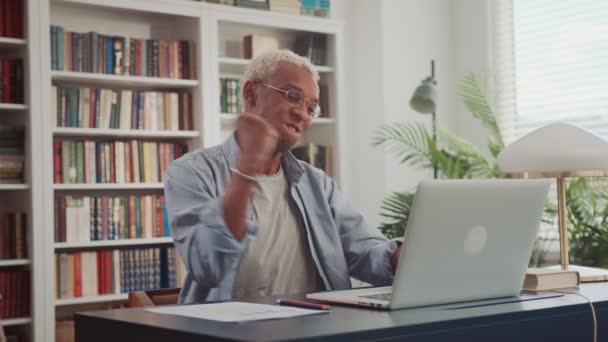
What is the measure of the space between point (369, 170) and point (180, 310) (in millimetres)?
3558

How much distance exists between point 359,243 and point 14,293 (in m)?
2.16

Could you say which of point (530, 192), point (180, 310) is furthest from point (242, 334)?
point (530, 192)

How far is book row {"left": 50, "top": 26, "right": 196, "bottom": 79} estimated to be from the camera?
160 inches

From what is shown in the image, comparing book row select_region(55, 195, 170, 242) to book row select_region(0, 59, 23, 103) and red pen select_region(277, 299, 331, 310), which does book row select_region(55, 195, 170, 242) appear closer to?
book row select_region(0, 59, 23, 103)

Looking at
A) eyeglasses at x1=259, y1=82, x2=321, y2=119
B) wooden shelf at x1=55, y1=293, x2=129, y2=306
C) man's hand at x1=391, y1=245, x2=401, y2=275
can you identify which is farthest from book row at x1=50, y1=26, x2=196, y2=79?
man's hand at x1=391, y1=245, x2=401, y2=275

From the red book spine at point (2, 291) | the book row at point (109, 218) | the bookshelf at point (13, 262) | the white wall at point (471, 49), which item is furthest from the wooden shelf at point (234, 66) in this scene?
the red book spine at point (2, 291)

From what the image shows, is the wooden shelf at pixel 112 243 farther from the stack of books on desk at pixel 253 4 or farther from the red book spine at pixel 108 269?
the stack of books on desk at pixel 253 4

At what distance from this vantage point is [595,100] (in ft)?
14.7

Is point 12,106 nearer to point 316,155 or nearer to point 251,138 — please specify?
point 316,155

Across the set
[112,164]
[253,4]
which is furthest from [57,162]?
[253,4]

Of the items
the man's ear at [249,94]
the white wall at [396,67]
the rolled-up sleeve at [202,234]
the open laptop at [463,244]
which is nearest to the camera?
the open laptop at [463,244]

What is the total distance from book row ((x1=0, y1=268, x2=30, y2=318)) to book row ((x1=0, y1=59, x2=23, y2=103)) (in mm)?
825

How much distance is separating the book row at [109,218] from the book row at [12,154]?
0.81 feet

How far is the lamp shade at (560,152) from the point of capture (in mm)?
2232
